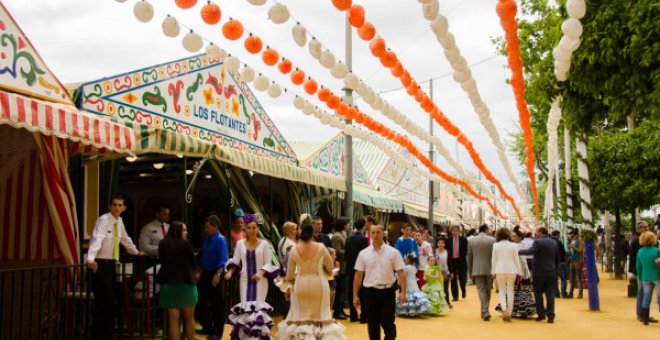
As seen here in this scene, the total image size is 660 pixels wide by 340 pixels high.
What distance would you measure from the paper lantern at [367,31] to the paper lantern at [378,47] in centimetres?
25

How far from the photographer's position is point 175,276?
8.67 metres

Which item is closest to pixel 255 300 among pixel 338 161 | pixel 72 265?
pixel 72 265

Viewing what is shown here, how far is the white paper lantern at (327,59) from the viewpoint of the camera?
9.75 meters

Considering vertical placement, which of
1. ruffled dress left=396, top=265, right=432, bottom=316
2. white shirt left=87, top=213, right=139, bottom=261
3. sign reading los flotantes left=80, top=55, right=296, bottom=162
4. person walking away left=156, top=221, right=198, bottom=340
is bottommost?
ruffled dress left=396, top=265, right=432, bottom=316

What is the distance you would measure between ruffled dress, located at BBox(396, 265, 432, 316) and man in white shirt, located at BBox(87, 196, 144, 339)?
21.3ft

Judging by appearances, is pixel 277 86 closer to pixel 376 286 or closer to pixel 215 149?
pixel 215 149

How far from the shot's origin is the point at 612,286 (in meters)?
23.2

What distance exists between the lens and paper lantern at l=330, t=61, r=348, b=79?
Result: 10211 mm

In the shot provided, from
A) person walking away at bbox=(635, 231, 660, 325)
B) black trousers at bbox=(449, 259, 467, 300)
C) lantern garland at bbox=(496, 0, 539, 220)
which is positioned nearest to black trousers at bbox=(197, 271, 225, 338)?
lantern garland at bbox=(496, 0, 539, 220)

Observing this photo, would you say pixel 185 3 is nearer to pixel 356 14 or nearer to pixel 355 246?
pixel 356 14

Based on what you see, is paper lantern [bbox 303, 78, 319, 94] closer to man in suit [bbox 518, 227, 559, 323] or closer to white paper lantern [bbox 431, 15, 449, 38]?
white paper lantern [bbox 431, 15, 449, 38]

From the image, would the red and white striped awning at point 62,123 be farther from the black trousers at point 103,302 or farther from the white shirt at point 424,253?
the white shirt at point 424,253

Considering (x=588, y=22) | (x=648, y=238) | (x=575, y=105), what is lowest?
(x=648, y=238)

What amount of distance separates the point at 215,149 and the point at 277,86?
1676 millimetres
